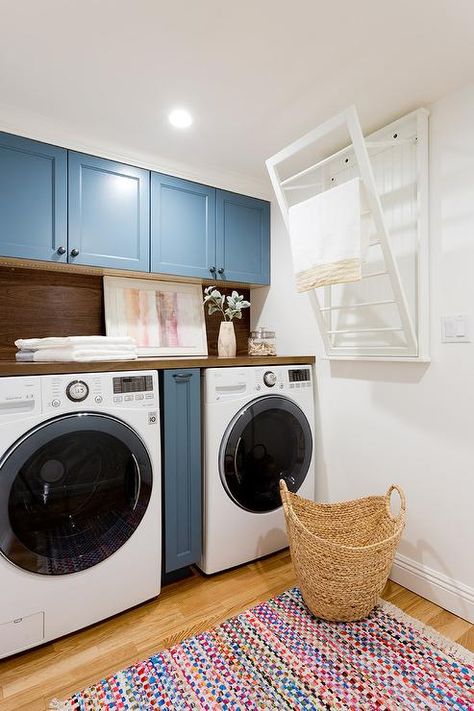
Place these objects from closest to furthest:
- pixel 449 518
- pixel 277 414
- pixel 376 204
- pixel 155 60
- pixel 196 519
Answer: pixel 155 60 < pixel 376 204 < pixel 449 518 < pixel 196 519 < pixel 277 414

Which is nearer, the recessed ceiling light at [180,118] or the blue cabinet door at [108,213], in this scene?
the recessed ceiling light at [180,118]

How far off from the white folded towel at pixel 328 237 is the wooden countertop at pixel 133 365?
0.46 meters

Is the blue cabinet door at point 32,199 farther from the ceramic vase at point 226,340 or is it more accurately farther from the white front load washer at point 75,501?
the ceramic vase at point 226,340

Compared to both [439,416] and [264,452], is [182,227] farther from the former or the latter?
[439,416]

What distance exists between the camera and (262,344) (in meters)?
2.54

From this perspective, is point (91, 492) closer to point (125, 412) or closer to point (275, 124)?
point (125, 412)

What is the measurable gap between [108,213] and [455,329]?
5.91 ft

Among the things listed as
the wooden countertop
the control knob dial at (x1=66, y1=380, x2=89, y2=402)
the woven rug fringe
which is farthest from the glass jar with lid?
the woven rug fringe

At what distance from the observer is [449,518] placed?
71.1 inches

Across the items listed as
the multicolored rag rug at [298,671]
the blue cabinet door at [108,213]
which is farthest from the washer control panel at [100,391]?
the multicolored rag rug at [298,671]

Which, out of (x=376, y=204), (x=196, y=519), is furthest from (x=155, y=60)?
(x=196, y=519)

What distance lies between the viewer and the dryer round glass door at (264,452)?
2.06 meters

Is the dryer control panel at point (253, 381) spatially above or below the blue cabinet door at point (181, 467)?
above

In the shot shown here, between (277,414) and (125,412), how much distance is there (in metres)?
0.87
